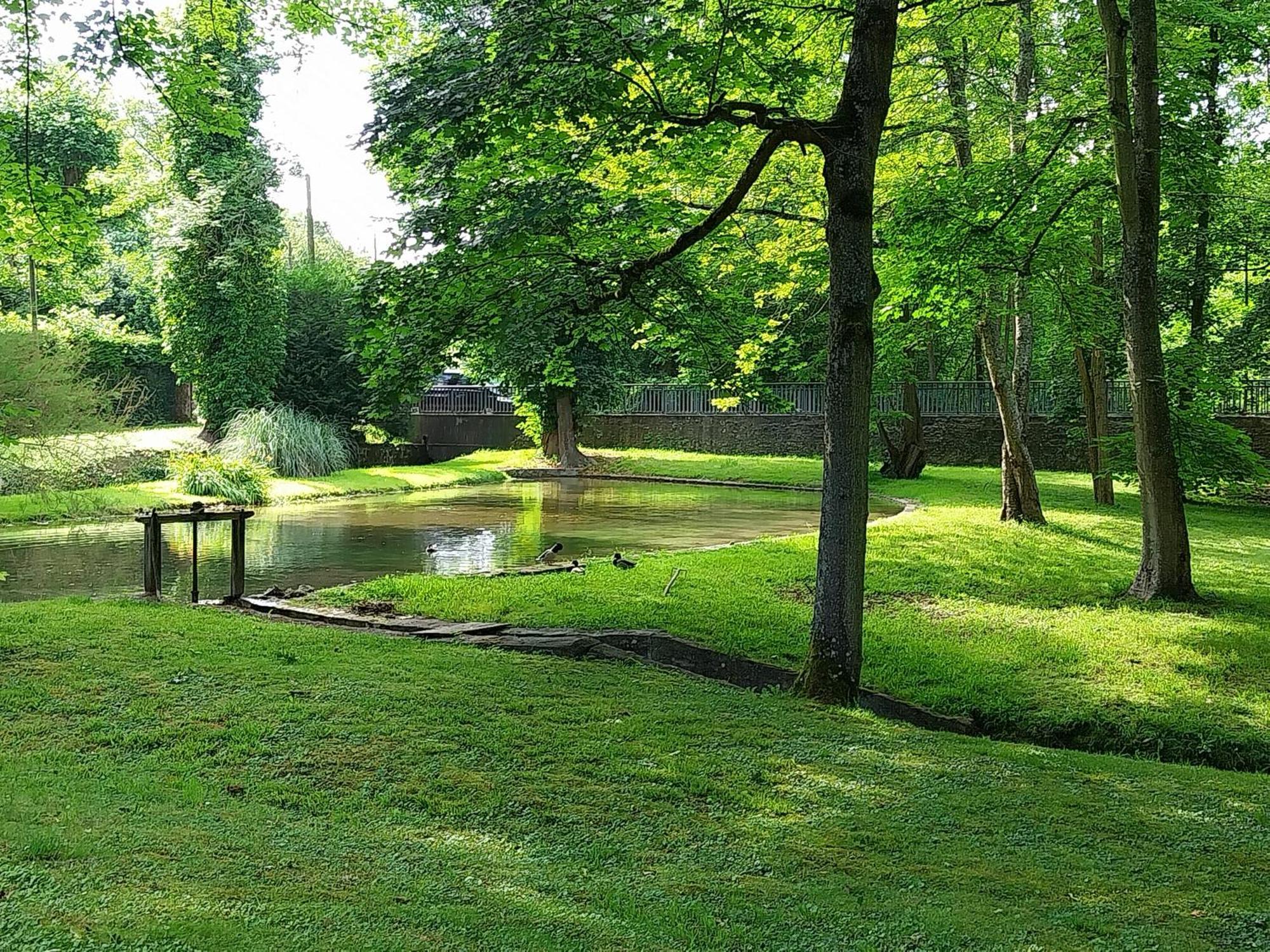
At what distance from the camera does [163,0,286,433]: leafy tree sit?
1035 inches

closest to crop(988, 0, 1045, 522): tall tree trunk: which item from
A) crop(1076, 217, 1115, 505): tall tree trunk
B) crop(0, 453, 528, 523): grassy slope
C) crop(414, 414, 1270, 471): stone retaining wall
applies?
crop(1076, 217, 1115, 505): tall tree trunk

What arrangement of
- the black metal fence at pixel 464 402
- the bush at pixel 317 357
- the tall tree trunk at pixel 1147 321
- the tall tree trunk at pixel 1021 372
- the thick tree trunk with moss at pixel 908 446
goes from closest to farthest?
the tall tree trunk at pixel 1147 321 → the tall tree trunk at pixel 1021 372 → the thick tree trunk with moss at pixel 908 446 → the bush at pixel 317 357 → the black metal fence at pixel 464 402

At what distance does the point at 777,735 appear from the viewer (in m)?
5.83

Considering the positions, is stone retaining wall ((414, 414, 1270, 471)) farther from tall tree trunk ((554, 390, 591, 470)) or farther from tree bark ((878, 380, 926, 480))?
tall tree trunk ((554, 390, 591, 470))

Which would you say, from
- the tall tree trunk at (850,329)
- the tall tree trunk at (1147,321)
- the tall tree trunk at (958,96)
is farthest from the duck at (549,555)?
the tall tree trunk at (958,96)

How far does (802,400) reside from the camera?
3347cm

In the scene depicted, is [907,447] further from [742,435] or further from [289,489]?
[289,489]

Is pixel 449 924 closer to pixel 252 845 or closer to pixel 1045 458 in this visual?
pixel 252 845

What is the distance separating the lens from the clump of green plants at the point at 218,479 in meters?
21.4

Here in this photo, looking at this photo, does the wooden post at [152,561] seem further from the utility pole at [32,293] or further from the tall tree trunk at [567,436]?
the tall tree trunk at [567,436]

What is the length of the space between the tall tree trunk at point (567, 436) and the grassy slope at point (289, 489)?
1821 mm

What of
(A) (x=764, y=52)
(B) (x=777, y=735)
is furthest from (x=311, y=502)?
(B) (x=777, y=735)

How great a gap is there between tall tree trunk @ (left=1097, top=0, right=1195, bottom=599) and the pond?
22.0 ft

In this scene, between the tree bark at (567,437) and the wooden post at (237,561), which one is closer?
the wooden post at (237,561)
